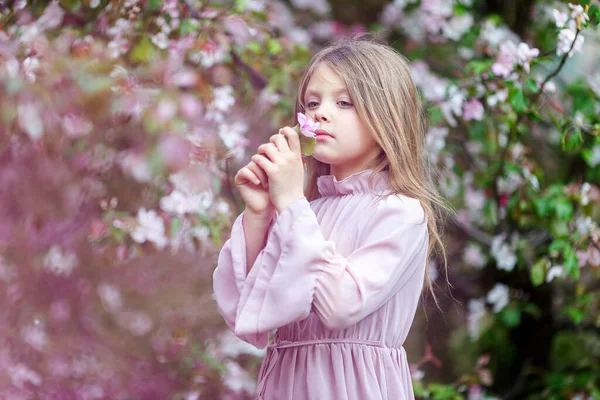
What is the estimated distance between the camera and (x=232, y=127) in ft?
6.73

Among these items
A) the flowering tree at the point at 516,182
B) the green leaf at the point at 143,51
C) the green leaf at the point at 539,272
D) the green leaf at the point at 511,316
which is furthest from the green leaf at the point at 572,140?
the green leaf at the point at 143,51

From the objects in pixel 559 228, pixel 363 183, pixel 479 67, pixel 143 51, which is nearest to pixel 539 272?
pixel 559 228

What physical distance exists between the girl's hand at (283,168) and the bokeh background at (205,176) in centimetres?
50

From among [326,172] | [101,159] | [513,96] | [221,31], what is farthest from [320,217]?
[101,159]

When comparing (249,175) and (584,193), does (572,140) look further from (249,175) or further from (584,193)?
(249,175)

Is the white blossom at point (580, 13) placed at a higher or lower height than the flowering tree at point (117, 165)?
higher

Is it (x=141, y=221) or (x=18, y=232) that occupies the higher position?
(x=141, y=221)

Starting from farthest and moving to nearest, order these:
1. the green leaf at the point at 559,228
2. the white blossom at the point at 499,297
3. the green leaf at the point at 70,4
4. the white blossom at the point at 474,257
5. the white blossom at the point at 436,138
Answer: the white blossom at the point at 474,257, the white blossom at the point at 499,297, the white blossom at the point at 436,138, the green leaf at the point at 559,228, the green leaf at the point at 70,4

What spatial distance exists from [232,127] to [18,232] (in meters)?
1.08

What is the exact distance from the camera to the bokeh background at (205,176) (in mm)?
1870

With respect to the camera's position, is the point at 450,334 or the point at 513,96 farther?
the point at 450,334

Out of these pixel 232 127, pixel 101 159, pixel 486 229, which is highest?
pixel 232 127

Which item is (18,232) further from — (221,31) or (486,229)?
(486,229)

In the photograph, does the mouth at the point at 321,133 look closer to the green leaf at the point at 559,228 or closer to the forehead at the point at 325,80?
the forehead at the point at 325,80
